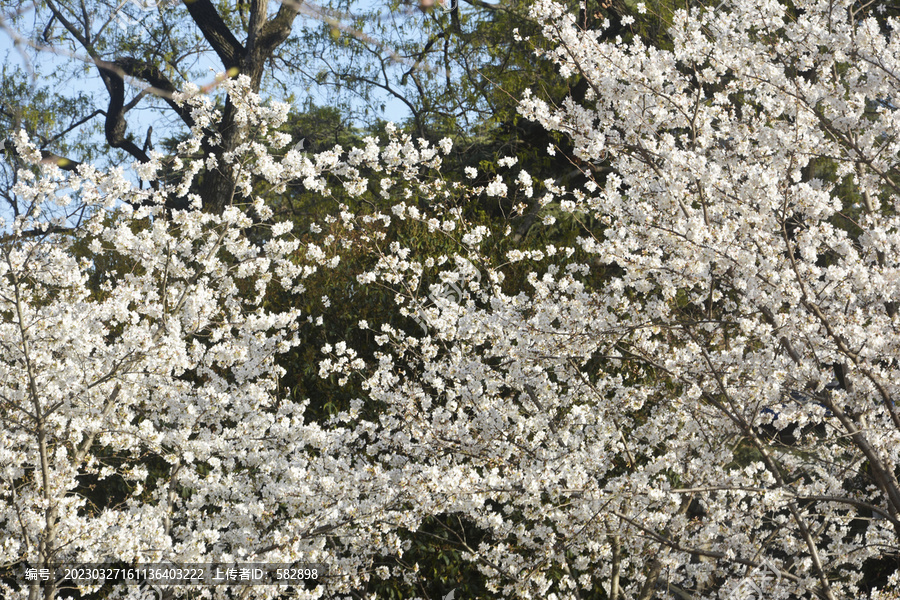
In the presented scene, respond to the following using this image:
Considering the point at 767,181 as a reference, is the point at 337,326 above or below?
above

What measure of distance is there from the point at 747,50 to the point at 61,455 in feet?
14.6

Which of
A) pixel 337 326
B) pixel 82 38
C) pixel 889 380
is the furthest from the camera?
pixel 82 38

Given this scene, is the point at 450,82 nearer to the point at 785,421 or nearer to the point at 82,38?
the point at 82,38

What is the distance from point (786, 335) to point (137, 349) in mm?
3287

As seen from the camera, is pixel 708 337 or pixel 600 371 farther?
pixel 600 371

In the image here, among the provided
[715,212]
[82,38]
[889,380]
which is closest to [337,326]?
[715,212]

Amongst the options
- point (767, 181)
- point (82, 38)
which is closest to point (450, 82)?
point (82, 38)

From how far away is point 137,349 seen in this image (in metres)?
3.71

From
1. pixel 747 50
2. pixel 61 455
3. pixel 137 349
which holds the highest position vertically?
pixel 747 50

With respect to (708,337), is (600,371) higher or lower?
higher

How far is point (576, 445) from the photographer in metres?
4.52

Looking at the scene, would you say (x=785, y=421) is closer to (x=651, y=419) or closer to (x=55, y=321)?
(x=651, y=419)

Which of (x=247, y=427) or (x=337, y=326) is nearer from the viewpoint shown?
(x=247, y=427)

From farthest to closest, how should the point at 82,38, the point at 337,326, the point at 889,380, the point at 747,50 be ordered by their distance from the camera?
1. the point at 82,38
2. the point at 337,326
3. the point at 747,50
4. the point at 889,380
